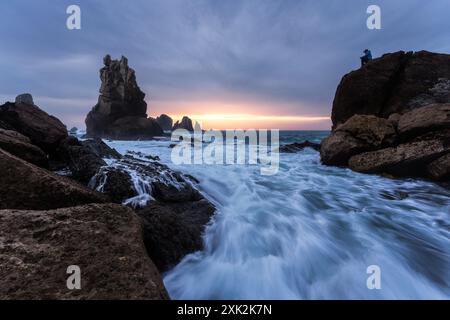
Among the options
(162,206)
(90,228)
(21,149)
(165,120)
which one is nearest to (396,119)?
(162,206)

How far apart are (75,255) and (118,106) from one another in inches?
1911

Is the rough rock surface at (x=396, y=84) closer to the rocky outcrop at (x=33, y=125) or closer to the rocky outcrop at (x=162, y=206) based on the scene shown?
the rocky outcrop at (x=162, y=206)

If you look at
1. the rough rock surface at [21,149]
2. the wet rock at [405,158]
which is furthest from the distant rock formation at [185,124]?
the rough rock surface at [21,149]

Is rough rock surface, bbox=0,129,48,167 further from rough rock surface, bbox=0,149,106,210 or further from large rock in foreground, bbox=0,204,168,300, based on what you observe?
large rock in foreground, bbox=0,204,168,300

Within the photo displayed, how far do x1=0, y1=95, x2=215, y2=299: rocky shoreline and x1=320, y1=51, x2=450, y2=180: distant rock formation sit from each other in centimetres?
670

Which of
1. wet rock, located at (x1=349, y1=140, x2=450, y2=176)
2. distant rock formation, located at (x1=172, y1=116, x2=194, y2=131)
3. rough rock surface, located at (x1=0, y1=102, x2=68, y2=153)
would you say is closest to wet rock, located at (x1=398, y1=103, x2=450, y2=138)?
wet rock, located at (x1=349, y1=140, x2=450, y2=176)

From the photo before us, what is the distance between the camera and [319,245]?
157 inches

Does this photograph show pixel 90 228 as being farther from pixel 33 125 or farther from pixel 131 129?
pixel 131 129

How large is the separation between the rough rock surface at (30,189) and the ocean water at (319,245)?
A: 1.59m

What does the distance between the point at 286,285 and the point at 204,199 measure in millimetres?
2652

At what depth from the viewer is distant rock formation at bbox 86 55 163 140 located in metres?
45.2

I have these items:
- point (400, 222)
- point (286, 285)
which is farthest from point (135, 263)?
point (400, 222)

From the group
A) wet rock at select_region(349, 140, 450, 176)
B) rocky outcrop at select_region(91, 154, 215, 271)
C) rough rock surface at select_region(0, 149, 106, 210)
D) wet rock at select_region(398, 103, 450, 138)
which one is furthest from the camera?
wet rock at select_region(398, 103, 450, 138)
